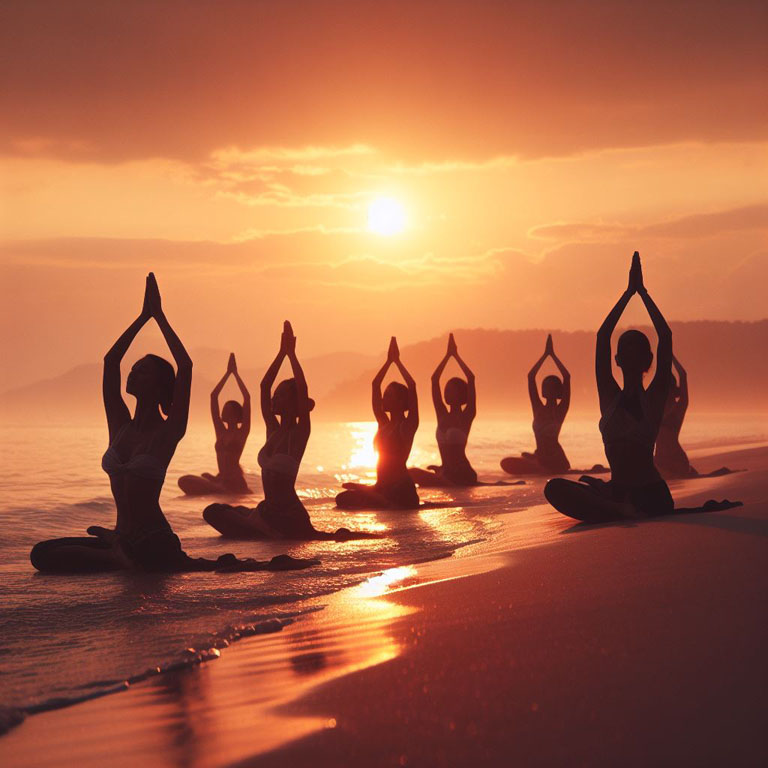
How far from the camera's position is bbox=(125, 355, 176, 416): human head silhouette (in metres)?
9.82

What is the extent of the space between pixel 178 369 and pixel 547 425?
54.2 feet

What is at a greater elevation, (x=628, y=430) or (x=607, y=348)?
(x=607, y=348)

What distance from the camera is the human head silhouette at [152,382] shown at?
9820 millimetres

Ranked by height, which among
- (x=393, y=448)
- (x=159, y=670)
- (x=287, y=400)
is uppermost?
(x=287, y=400)

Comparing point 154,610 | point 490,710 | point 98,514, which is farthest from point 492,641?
point 98,514

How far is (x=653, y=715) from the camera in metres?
3.98

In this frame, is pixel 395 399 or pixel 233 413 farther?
pixel 233 413

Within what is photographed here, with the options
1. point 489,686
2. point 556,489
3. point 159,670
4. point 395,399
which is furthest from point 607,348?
point 395,399

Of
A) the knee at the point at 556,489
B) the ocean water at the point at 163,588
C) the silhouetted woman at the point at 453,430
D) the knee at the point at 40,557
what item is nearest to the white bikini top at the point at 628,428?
the knee at the point at 556,489

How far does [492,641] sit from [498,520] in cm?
918

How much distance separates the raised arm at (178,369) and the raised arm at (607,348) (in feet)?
13.3

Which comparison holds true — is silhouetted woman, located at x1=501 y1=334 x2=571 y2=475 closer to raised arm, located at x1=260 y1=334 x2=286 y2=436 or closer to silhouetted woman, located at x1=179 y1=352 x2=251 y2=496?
silhouetted woman, located at x1=179 y1=352 x2=251 y2=496

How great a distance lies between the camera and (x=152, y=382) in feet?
32.3

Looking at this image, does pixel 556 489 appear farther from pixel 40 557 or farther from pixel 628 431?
pixel 40 557
